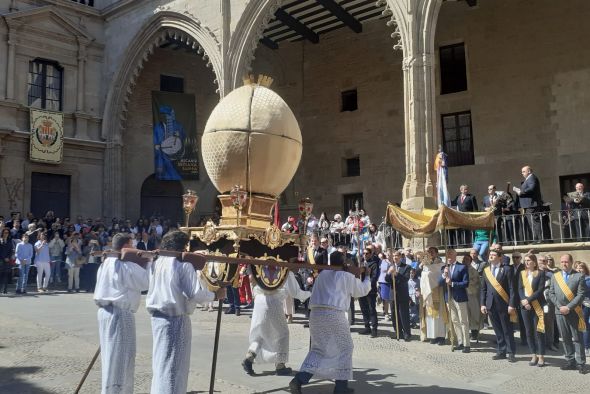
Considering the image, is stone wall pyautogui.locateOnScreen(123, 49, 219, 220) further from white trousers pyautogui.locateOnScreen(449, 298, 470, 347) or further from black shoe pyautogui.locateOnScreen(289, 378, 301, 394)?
black shoe pyautogui.locateOnScreen(289, 378, 301, 394)

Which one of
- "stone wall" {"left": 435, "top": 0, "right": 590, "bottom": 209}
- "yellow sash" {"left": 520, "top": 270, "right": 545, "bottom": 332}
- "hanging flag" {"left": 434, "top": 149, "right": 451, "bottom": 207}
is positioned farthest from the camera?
"stone wall" {"left": 435, "top": 0, "right": 590, "bottom": 209}

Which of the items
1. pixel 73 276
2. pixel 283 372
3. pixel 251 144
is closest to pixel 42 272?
pixel 73 276

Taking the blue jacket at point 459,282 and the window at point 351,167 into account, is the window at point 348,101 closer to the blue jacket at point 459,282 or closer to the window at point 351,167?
the window at point 351,167

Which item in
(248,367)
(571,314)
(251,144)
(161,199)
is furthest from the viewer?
(161,199)

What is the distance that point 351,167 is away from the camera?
23.8 metres

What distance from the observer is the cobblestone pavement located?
682cm

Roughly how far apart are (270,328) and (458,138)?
1528 centimetres

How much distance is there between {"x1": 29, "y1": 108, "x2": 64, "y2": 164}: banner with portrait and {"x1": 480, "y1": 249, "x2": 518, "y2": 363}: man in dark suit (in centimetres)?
1837

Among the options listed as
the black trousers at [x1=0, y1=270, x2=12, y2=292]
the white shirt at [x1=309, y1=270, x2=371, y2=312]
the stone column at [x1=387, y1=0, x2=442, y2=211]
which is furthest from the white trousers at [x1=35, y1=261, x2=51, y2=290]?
the white shirt at [x1=309, y1=270, x2=371, y2=312]

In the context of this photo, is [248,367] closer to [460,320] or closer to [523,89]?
[460,320]

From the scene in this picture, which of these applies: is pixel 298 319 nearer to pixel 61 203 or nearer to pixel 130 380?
pixel 130 380

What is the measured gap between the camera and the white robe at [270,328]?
24.7 ft

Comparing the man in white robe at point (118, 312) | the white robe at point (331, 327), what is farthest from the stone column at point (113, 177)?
the man in white robe at point (118, 312)

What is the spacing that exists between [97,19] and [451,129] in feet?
50.9
